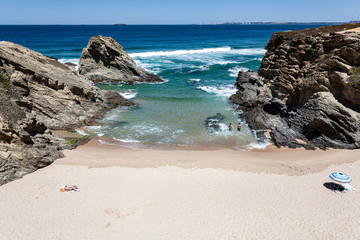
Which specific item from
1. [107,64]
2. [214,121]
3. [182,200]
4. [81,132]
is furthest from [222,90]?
[182,200]

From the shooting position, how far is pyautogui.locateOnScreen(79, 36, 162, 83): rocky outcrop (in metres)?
36.9

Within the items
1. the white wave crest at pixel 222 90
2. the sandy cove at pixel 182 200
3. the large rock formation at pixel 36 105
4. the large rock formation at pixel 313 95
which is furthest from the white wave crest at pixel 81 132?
the white wave crest at pixel 222 90

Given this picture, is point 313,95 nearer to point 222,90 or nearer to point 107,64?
point 222,90

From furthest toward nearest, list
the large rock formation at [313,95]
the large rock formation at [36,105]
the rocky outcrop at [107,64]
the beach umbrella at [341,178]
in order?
the rocky outcrop at [107,64] → the large rock formation at [313,95] → the large rock formation at [36,105] → the beach umbrella at [341,178]

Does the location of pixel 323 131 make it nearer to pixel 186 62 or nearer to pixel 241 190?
pixel 241 190

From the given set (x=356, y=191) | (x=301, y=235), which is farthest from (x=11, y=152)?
(x=356, y=191)

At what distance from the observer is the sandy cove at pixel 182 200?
1013cm

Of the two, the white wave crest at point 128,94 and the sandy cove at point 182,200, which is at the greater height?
the white wave crest at point 128,94

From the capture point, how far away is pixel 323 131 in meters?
17.9

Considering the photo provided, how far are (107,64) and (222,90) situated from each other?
18.5 metres

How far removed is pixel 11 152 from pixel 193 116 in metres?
15.3

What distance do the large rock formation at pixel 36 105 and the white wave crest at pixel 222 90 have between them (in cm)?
1168

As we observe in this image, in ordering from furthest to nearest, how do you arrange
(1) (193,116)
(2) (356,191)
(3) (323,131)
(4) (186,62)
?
(4) (186,62)
(1) (193,116)
(3) (323,131)
(2) (356,191)

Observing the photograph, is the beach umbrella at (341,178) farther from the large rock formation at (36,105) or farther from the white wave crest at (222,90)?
→ the white wave crest at (222,90)
